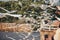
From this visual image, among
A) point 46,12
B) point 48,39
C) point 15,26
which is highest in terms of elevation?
point 46,12

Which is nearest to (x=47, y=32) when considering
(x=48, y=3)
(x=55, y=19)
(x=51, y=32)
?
(x=51, y=32)

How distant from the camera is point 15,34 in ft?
5.39

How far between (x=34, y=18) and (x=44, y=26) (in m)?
0.12

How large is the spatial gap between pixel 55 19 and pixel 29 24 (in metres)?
0.25

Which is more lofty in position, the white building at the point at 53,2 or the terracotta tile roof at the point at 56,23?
the white building at the point at 53,2

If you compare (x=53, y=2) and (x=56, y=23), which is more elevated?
(x=53, y=2)

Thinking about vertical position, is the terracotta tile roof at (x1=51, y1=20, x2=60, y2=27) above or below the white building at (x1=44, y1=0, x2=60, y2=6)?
below

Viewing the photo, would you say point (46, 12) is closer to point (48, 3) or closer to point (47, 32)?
point (48, 3)

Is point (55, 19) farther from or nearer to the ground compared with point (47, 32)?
farther from the ground

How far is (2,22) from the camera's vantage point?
1.67 meters

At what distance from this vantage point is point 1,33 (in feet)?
5.46

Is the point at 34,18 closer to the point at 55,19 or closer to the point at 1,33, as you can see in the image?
the point at 55,19

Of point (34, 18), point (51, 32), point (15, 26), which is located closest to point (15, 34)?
point (15, 26)

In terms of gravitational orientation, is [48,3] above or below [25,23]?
above
